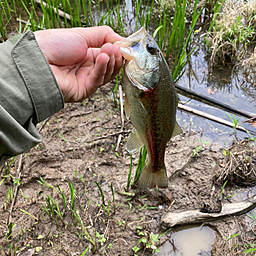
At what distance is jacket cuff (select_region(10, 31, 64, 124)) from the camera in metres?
1.60

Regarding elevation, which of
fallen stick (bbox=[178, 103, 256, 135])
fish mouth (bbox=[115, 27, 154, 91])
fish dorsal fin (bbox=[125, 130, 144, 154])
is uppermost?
fish mouth (bbox=[115, 27, 154, 91])

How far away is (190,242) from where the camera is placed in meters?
2.51

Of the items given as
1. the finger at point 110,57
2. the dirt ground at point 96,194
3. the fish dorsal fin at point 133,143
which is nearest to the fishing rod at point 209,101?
the dirt ground at point 96,194

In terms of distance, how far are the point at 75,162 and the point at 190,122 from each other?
1754 millimetres

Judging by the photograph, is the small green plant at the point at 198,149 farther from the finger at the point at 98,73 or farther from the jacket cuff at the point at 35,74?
the jacket cuff at the point at 35,74

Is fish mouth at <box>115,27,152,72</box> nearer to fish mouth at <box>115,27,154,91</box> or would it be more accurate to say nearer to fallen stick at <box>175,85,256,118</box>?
fish mouth at <box>115,27,154,91</box>

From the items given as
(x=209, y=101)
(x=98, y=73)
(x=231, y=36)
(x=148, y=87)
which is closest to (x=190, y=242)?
(x=148, y=87)

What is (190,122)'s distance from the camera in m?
3.73

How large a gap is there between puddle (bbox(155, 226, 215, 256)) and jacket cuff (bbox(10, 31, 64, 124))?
67.8 inches

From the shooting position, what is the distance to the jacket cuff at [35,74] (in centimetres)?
160

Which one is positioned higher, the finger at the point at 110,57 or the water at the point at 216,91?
the finger at the point at 110,57

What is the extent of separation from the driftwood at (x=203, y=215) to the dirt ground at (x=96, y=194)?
74 mm

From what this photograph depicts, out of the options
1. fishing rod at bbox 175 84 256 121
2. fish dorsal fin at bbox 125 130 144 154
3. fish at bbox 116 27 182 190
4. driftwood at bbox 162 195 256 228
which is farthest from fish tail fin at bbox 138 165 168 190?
fishing rod at bbox 175 84 256 121

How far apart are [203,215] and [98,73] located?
5.66 ft
